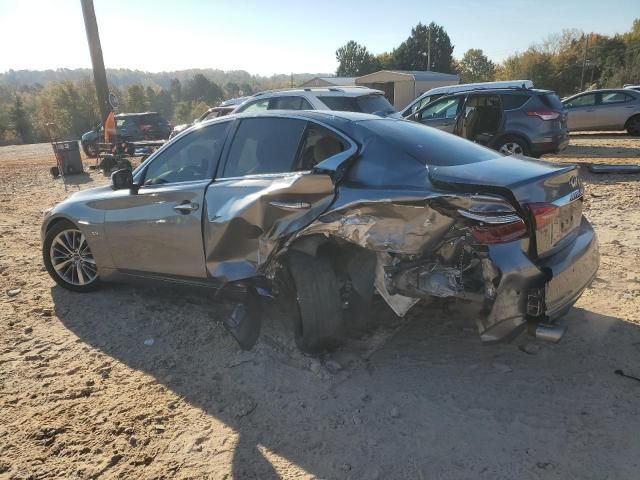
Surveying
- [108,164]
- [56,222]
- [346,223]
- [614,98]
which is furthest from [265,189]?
[614,98]

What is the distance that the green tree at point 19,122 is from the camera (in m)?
46.0

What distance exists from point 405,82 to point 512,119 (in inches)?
1081

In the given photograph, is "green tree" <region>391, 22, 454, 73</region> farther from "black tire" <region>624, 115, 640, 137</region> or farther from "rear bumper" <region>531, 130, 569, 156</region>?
"rear bumper" <region>531, 130, 569, 156</region>

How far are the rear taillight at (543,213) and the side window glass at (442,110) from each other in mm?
8027

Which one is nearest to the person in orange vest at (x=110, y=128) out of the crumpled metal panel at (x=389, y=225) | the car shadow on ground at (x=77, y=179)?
the car shadow on ground at (x=77, y=179)

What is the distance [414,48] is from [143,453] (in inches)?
2742

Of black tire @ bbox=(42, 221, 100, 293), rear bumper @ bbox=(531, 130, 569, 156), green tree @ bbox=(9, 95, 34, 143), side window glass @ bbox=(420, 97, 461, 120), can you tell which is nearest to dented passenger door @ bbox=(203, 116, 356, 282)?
black tire @ bbox=(42, 221, 100, 293)

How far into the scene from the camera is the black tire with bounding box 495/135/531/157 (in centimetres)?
963

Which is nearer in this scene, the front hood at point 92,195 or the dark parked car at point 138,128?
the front hood at point 92,195

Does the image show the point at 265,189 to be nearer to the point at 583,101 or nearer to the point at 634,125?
the point at 583,101

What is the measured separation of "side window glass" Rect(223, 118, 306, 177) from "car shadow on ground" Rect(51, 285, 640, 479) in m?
1.27

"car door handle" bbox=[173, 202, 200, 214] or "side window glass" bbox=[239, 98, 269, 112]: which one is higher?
"side window glass" bbox=[239, 98, 269, 112]

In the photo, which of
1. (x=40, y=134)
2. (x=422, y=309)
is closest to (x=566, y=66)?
(x=40, y=134)

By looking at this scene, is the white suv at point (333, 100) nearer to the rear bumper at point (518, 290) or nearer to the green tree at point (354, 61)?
the rear bumper at point (518, 290)
